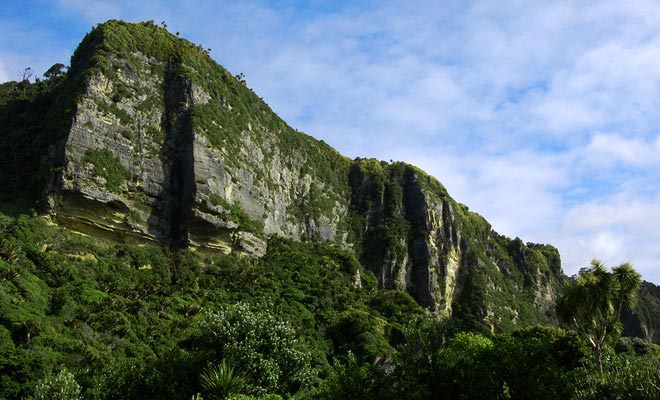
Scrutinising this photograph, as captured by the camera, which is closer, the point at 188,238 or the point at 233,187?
the point at 188,238

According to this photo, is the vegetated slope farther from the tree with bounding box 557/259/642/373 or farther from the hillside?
the tree with bounding box 557/259/642/373

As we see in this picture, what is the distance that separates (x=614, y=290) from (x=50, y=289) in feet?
140

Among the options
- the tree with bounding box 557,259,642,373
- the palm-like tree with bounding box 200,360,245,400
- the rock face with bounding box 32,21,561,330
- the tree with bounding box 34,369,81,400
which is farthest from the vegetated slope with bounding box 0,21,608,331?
the tree with bounding box 557,259,642,373

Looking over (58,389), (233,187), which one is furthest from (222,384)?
(233,187)

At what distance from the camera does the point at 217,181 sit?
7200 cm

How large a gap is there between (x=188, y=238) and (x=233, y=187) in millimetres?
11466

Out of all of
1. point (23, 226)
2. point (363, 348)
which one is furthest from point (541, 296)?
point (23, 226)

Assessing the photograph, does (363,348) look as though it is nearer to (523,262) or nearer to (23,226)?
(23,226)

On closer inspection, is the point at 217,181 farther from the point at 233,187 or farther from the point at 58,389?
the point at 58,389

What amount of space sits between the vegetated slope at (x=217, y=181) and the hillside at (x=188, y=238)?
0.29 m

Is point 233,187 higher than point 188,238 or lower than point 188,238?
higher

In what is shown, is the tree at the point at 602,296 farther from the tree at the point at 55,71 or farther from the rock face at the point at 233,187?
the tree at the point at 55,71

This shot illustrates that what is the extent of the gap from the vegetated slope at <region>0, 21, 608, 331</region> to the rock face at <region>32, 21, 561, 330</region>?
0.69 feet

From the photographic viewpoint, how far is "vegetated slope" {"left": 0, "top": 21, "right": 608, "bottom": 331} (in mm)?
62812
